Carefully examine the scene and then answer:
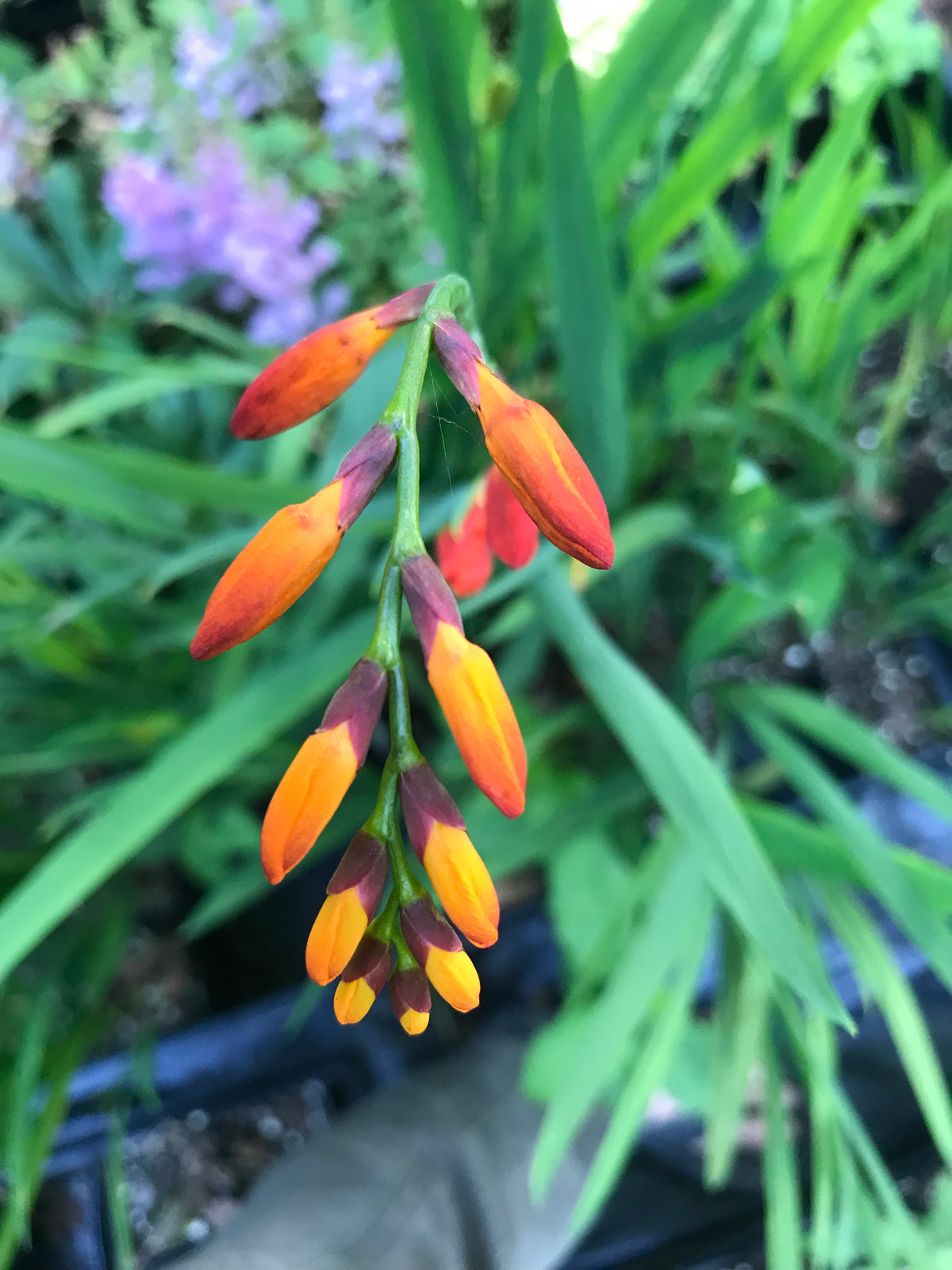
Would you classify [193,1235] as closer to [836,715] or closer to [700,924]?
[700,924]

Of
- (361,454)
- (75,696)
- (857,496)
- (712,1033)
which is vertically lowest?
(712,1033)

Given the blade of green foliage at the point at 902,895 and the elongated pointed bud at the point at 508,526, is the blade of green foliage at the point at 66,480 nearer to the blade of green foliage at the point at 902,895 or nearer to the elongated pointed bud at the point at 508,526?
the elongated pointed bud at the point at 508,526

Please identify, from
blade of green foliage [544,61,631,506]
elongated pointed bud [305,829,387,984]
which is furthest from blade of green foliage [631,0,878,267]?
elongated pointed bud [305,829,387,984]

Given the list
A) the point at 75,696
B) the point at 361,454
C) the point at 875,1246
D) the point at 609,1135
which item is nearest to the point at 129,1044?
the point at 75,696

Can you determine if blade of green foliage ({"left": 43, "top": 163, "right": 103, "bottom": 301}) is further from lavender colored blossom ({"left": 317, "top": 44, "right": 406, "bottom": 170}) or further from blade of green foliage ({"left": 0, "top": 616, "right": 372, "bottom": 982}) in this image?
blade of green foliage ({"left": 0, "top": 616, "right": 372, "bottom": 982})

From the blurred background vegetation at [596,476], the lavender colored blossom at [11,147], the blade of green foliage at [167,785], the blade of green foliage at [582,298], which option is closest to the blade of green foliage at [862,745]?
the blurred background vegetation at [596,476]

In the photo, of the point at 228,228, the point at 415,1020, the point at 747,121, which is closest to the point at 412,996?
the point at 415,1020

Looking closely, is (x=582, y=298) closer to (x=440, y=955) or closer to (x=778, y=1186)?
(x=440, y=955)
